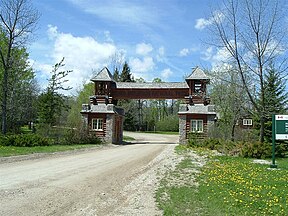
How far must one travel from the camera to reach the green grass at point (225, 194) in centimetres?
759

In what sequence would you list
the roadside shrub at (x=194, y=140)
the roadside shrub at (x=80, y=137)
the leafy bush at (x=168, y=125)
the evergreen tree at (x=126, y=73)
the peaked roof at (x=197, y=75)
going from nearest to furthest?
the roadside shrub at (x=194, y=140) < the roadside shrub at (x=80, y=137) < the peaked roof at (x=197, y=75) < the evergreen tree at (x=126, y=73) < the leafy bush at (x=168, y=125)

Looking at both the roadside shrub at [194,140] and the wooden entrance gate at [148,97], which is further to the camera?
the wooden entrance gate at [148,97]

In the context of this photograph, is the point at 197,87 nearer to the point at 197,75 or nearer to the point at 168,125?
the point at 197,75

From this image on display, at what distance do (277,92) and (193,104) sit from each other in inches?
463

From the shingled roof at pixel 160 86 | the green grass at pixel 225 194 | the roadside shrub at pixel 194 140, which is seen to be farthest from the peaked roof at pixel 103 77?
the green grass at pixel 225 194

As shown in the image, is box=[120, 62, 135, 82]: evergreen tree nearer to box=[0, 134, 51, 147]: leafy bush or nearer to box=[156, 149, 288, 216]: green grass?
box=[0, 134, 51, 147]: leafy bush

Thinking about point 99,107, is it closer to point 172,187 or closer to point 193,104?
point 193,104

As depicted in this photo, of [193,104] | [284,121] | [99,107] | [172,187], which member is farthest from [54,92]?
[172,187]

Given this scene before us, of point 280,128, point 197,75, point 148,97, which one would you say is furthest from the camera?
point 148,97

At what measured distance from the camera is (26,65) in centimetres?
4275

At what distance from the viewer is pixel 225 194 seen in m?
9.15

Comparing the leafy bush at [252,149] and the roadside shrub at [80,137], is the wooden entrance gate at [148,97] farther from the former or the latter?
the leafy bush at [252,149]

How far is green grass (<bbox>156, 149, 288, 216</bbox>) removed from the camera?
24.9 feet

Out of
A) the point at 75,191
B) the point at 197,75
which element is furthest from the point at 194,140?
the point at 75,191
